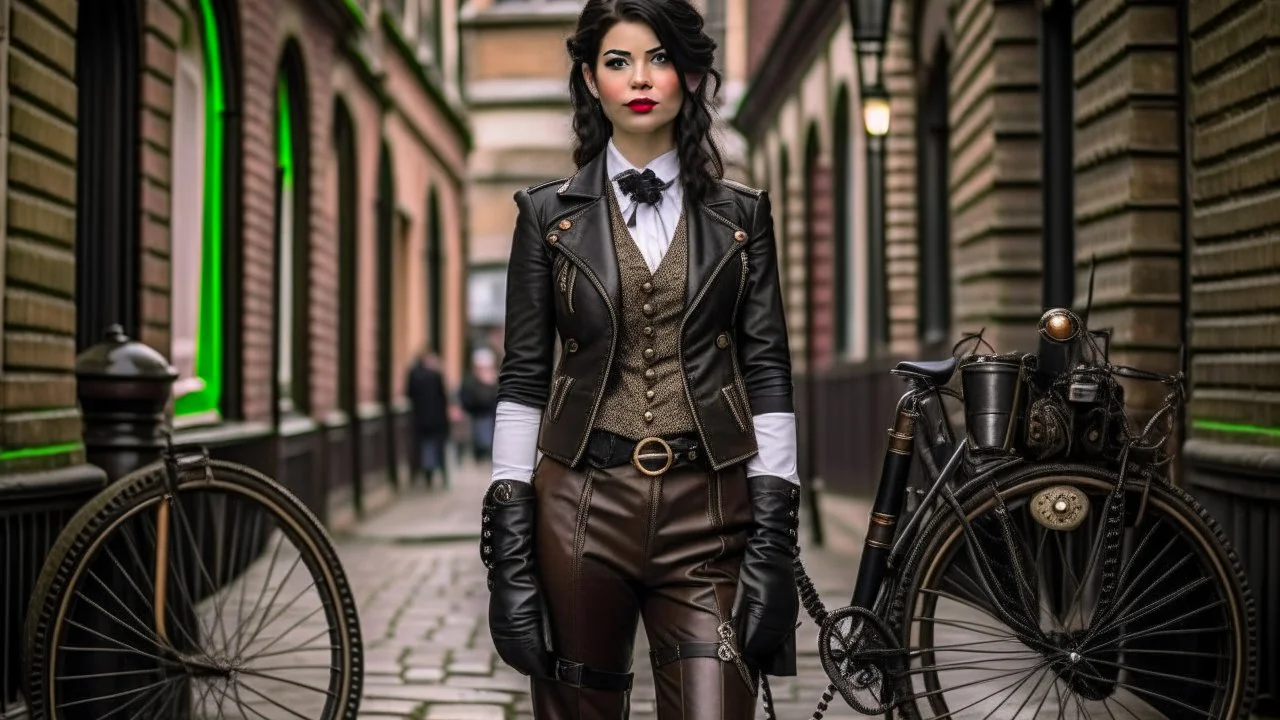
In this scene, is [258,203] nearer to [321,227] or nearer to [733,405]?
[321,227]

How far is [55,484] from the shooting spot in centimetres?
596

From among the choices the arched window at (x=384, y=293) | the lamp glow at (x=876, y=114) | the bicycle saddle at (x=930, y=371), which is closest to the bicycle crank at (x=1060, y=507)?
the bicycle saddle at (x=930, y=371)

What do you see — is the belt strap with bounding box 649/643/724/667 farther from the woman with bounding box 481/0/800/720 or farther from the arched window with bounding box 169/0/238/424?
the arched window with bounding box 169/0/238/424

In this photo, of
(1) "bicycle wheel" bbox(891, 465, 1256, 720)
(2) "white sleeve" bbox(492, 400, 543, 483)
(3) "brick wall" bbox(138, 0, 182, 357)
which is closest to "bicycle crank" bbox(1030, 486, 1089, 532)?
(1) "bicycle wheel" bbox(891, 465, 1256, 720)

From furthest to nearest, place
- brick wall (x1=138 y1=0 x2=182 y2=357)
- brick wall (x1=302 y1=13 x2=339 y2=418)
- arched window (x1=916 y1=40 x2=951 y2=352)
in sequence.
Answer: brick wall (x1=302 y1=13 x2=339 y2=418) < arched window (x1=916 y1=40 x2=951 y2=352) < brick wall (x1=138 y1=0 x2=182 y2=357)

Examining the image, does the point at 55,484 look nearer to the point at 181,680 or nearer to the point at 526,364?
the point at 181,680

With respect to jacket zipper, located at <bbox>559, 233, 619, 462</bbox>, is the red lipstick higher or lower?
higher

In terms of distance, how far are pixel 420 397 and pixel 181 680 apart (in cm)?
1688

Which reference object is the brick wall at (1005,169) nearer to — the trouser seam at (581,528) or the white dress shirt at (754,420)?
the white dress shirt at (754,420)

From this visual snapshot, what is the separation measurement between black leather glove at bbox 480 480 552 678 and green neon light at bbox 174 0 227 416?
8.55m

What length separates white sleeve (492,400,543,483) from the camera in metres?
3.53

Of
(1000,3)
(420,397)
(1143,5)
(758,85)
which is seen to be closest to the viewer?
(1143,5)

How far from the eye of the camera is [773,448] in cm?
346

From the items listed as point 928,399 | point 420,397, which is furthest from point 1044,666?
point 420,397
